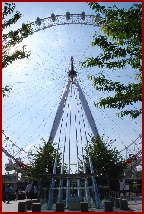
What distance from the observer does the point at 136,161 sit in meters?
60.2

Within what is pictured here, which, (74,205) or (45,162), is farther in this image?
(45,162)

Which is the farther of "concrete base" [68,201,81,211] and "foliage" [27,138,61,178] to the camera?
"foliage" [27,138,61,178]

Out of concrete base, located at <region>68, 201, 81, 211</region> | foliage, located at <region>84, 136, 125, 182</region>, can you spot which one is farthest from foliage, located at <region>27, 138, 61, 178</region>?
concrete base, located at <region>68, 201, 81, 211</region>

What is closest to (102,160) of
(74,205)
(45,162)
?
(45,162)

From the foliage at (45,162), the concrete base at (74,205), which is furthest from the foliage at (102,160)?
the concrete base at (74,205)

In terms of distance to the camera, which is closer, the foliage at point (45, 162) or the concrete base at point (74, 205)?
the concrete base at point (74, 205)

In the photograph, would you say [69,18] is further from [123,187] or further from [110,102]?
[110,102]

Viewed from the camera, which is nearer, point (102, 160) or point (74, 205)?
point (74, 205)

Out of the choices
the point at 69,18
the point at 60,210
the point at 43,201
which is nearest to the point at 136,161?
the point at 69,18

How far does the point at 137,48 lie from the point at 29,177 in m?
36.8

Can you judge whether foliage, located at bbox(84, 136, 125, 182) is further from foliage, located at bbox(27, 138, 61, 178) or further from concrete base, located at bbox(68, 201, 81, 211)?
concrete base, located at bbox(68, 201, 81, 211)

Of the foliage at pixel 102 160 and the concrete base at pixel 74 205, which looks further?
the foliage at pixel 102 160

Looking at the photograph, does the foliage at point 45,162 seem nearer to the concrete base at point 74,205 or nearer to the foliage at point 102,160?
the foliage at point 102,160

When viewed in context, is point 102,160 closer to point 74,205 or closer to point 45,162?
point 45,162
